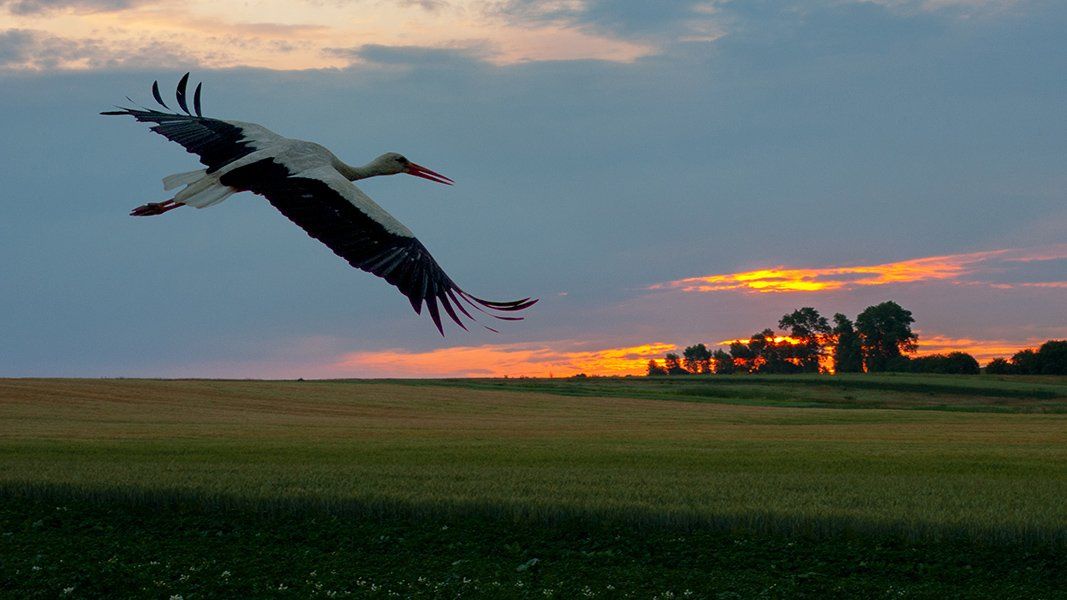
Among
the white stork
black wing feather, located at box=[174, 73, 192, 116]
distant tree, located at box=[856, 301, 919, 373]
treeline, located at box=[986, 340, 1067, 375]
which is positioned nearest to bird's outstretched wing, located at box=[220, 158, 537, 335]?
the white stork

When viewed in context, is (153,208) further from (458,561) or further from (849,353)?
(849,353)

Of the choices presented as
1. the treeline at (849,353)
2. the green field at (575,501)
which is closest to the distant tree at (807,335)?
the treeline at (849,353)

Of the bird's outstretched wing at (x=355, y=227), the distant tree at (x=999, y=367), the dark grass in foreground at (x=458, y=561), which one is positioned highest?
the distant tree at (x=999, y=367)

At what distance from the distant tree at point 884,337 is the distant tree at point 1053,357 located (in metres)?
13.1

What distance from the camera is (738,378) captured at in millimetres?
76938

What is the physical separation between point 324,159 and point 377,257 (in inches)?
57.3

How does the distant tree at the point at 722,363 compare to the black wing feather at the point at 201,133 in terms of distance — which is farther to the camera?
the distant tree at the point at 722,363

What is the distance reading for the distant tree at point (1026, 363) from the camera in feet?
306

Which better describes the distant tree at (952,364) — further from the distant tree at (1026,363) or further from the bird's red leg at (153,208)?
the bird's red leg at (153,208)

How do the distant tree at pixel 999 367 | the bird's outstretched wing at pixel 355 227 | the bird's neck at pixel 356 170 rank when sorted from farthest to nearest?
the distant tree at pixel 999 367 → the bird's neck at pixel 356 170 → the bird's outstretched wing at pixel 355 227

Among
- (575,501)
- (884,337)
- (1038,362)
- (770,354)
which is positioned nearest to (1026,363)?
(1038,362)

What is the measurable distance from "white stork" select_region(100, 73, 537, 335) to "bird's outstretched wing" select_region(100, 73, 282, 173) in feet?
0.04

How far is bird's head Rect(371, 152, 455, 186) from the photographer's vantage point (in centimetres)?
882

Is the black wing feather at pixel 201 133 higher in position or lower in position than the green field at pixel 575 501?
higher
